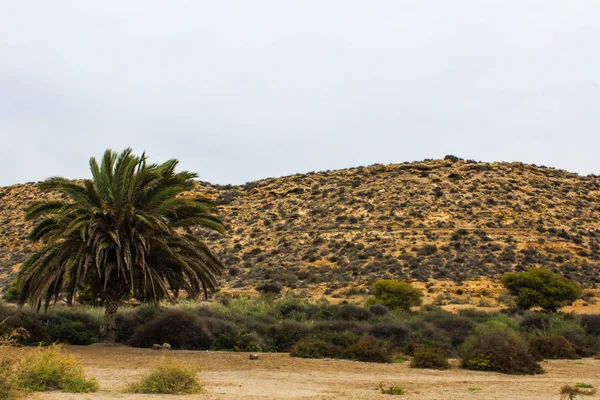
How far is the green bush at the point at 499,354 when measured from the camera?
16219mm

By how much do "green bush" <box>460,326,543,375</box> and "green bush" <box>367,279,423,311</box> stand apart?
1301 centimetres

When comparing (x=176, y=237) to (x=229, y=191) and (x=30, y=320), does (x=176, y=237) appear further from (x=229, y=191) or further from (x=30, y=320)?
(x=229, y=191)

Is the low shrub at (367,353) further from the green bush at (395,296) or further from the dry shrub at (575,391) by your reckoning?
the green bush at (395,296)

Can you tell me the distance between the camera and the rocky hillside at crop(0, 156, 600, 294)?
1633 inches

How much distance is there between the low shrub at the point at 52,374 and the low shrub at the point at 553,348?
1489cm

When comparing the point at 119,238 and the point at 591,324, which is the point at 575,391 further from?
the point at 591,324

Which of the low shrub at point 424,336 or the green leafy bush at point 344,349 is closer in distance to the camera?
the green leafy bush at point 344,349

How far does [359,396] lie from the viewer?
37.1 ft

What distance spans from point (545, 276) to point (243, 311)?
17068 millimetres

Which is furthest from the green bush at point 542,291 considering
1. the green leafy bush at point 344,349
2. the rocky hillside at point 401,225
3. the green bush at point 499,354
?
the green bush at point 499,354

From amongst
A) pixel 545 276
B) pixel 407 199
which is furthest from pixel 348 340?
pixel 407 199

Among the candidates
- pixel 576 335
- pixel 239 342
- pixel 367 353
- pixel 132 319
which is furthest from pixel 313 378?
pixel 576 335

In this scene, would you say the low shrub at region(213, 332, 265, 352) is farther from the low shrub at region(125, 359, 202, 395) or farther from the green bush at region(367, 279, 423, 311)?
the green bush at region(367, 279, 423, 311)

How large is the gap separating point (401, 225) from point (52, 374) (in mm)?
40032
